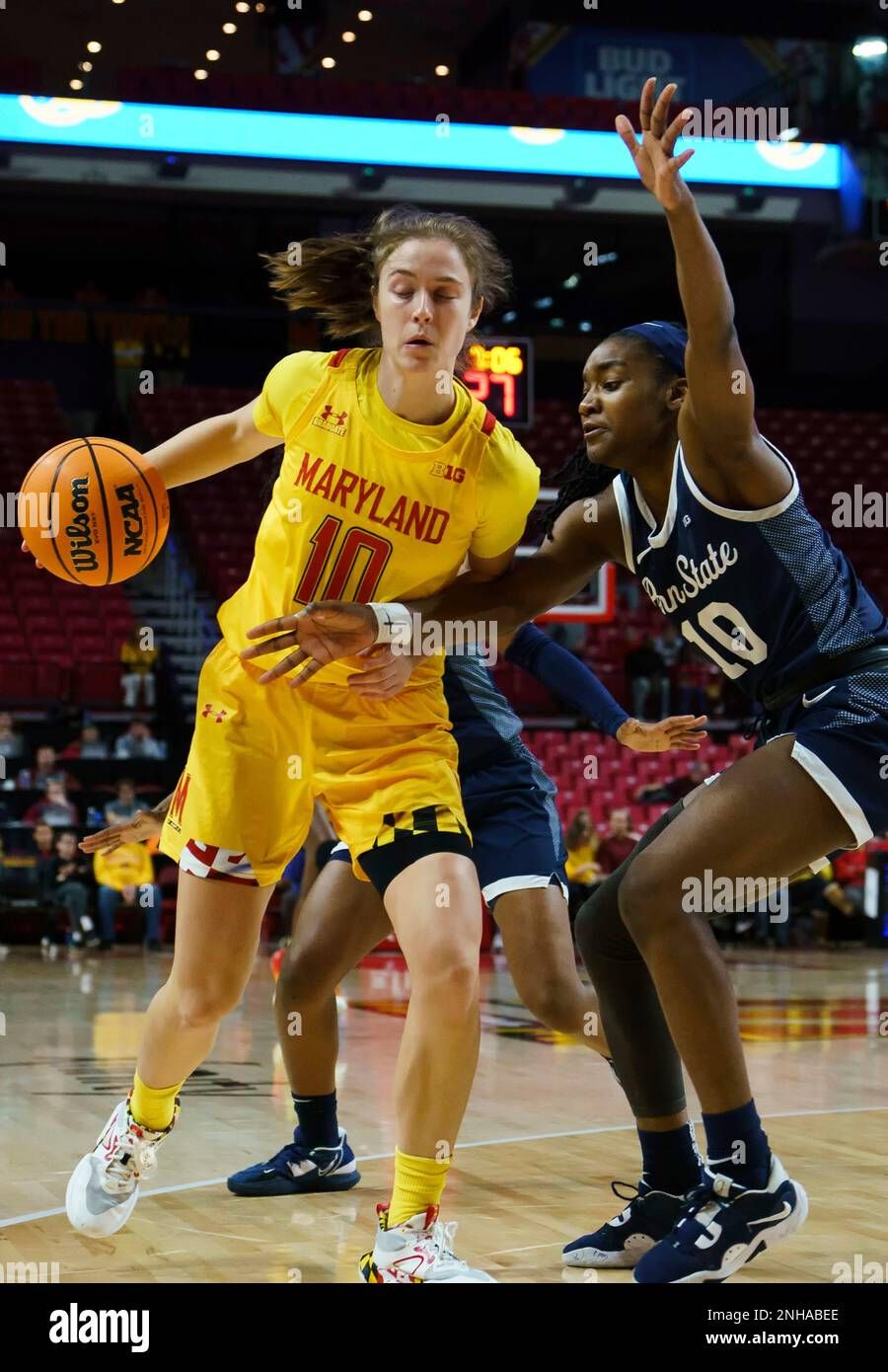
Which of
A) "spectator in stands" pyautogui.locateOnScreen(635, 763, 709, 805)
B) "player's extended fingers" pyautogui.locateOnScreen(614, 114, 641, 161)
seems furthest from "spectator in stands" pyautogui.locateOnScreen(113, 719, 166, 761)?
"player's extended fingers" pyautogui.locateOnScreen(614, 114, 641, 161)

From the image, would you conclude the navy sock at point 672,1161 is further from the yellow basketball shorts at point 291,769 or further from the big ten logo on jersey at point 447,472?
the big ten logo on jersey at point 447,472

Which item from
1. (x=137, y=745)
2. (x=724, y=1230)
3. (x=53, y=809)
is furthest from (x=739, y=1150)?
(x=137, y=745)

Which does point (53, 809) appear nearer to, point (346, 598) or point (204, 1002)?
point (204, 1002)

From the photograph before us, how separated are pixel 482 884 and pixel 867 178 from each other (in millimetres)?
15965

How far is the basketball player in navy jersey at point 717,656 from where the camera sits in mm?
3193

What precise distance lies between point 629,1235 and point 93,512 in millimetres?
2035

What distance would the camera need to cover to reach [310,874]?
9266 mm

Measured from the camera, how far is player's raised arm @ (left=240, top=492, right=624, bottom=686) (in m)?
3.26

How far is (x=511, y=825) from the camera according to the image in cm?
476

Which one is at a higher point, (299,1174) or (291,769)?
(291,769)

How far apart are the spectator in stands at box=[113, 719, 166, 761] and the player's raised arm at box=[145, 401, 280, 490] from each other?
1038cm

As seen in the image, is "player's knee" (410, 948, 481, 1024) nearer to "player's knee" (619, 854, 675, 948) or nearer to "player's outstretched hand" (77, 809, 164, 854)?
"player's knee" (619, 854, 675, 948)
